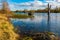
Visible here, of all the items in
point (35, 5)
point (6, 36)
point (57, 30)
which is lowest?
point (57, 30)

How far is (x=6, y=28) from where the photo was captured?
3400 millimetres

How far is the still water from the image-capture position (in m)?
4.58

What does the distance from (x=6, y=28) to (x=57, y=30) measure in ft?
5.76

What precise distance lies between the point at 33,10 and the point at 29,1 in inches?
9.8

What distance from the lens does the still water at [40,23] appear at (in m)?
4.58

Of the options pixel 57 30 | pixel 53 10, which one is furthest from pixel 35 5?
pixel 57 30

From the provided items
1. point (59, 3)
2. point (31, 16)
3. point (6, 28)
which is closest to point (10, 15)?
point (31, 16)

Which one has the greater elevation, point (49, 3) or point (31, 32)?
point (49, 3)

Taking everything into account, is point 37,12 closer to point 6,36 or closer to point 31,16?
point 31,16

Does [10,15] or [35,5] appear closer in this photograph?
[10,15]

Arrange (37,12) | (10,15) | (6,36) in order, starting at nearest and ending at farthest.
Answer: (6,36) → (10,15) → (37,12)

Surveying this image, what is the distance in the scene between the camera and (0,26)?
336 centimetres

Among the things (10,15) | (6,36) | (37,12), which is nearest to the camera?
(6,36)

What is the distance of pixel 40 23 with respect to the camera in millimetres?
4801
